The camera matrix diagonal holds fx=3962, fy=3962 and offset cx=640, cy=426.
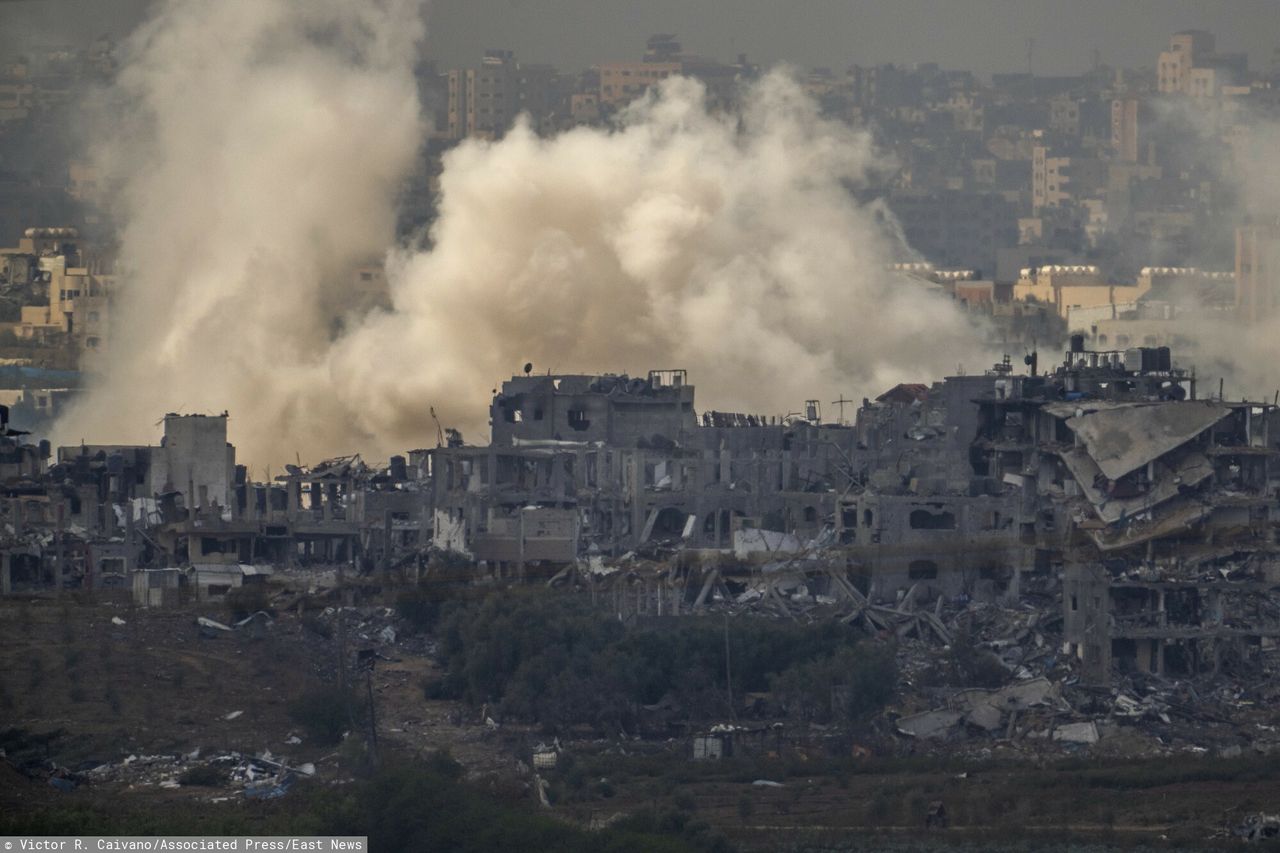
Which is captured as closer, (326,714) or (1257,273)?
(326,714)

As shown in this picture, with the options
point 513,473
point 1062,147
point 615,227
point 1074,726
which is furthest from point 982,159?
point 1074,726

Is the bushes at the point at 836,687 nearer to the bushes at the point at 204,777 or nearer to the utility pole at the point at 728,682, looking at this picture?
the utility pole at the point at 728,682

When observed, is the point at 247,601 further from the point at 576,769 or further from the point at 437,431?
the point at 437,431

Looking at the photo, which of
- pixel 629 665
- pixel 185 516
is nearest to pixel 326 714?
pixel 629 665

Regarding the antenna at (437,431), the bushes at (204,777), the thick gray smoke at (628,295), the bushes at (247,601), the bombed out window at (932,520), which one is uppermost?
the thick gray smoke at (628,295)

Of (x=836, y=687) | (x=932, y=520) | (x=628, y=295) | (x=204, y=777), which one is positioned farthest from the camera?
(x=628, y=295)

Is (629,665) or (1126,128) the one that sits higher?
(1126,128)

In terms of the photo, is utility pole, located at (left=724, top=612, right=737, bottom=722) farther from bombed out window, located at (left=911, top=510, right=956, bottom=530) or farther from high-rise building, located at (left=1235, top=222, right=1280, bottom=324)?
high-rise building, located at (left=1235, top=222, right=1280, bottom=324)

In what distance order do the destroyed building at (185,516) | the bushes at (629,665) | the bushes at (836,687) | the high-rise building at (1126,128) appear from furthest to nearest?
the high-rise building at (1126,128), the destroyed building at (185,516), the bushes at (629,665), the bushes at (836,687)

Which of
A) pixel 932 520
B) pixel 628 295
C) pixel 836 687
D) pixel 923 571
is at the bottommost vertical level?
pixel 836 687

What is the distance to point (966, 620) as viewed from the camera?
38875 mm

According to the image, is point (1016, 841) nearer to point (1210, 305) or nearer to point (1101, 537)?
point (1101, 537)

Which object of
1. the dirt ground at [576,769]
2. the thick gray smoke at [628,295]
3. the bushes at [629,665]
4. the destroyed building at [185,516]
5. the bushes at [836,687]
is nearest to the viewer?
the dirt ground at [576,769]

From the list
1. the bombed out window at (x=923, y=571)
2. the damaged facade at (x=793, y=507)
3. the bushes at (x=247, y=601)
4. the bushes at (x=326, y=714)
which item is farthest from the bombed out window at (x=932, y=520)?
the bushes at (x=326, y=714)
